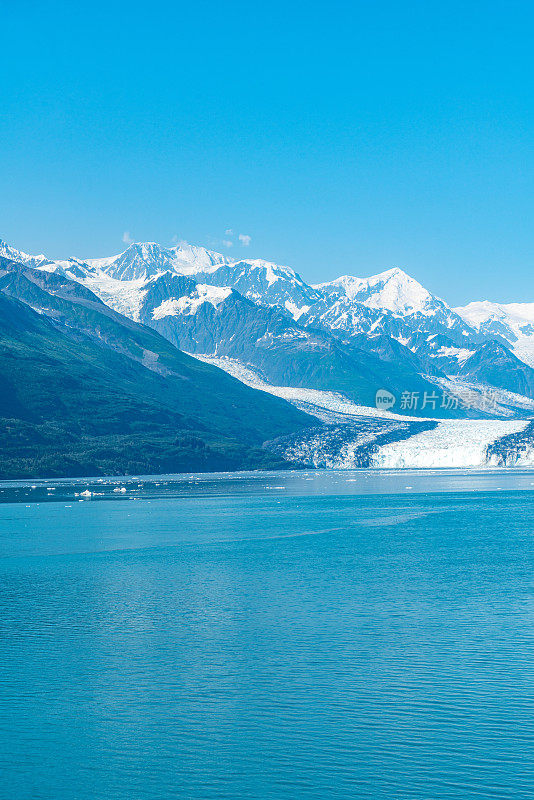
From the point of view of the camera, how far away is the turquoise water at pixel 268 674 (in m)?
30.0

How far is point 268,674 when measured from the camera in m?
41.8

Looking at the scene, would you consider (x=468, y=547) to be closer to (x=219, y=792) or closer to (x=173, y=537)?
(x=173, y=537)

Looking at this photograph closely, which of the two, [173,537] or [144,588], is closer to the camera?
[144,588]

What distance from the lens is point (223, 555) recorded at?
8650cm

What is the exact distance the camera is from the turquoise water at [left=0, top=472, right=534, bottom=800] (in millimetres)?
30047

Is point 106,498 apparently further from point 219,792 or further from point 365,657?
point 219,792

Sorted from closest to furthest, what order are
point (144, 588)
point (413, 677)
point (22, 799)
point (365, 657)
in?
1. point (22, 799)
2. point (413, 677)
3. point (365, 657)
4. point (144, 588)

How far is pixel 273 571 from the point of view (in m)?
75.2

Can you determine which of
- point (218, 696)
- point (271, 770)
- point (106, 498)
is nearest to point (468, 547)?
point (218, 696)

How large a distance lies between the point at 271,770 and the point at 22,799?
816 centimetres

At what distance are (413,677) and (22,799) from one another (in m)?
18.6

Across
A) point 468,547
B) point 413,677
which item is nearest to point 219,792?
point 413,677

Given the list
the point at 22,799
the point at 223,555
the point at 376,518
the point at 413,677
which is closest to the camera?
the point at 22,799

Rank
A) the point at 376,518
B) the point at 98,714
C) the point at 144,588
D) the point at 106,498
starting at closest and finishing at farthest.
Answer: the point at 98,714 < the point at 144,588 < the point at 376,518 < the point at 106,498
